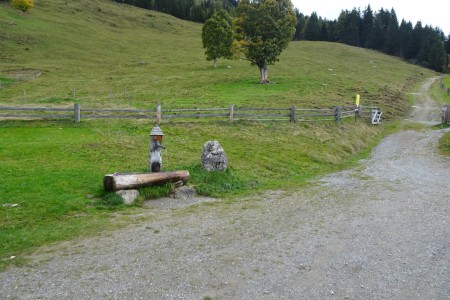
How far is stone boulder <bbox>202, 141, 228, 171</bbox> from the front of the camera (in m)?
15.6

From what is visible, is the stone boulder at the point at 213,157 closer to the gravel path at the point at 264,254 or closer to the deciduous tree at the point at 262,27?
the gravel path at the point at 264,254

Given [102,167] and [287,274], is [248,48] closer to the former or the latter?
[102,167]

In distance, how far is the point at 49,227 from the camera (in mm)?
10227

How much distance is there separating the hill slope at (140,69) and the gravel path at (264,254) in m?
23.2

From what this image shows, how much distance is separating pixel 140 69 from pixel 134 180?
175ft

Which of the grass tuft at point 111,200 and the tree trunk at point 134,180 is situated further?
the tree trunk at point 134,180

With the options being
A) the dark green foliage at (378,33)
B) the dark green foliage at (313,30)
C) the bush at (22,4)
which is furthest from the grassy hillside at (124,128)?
the dark green foliage at (313,30)

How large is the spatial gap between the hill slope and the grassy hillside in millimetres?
224

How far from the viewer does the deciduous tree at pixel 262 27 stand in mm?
46688

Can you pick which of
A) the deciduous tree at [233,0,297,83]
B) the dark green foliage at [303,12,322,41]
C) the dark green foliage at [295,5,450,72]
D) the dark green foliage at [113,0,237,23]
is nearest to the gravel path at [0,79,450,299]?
the deciduous tree at [233,0,297,83]

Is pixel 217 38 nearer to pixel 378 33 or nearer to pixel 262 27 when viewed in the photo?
pixel 262 27

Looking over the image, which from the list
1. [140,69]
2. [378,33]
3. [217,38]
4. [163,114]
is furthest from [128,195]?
[378,33]

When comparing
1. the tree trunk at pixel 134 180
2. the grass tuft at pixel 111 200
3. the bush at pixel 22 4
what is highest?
the bush at pixel 22 4

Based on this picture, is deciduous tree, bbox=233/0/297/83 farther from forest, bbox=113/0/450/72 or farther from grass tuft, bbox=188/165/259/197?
forest, bbox=113/0/450/72
